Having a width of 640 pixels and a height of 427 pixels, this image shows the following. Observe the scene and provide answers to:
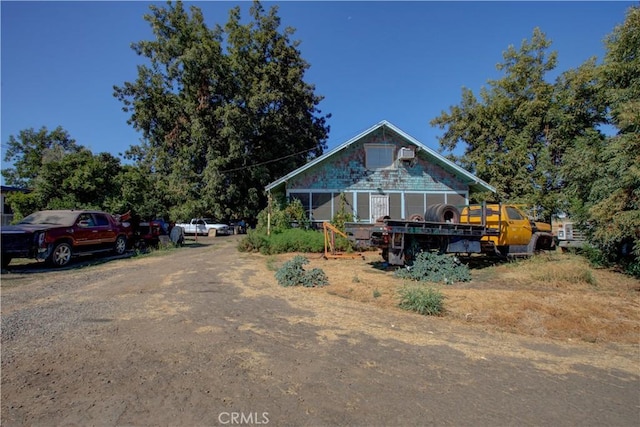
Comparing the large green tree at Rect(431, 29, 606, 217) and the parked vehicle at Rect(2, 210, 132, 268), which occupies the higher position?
the large green tree at Rect(431, 29, 606, 217)

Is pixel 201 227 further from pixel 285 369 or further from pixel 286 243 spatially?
pixel 285 369

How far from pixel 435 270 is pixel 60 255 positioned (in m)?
11.2

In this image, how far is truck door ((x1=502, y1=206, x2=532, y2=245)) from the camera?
11961 mm

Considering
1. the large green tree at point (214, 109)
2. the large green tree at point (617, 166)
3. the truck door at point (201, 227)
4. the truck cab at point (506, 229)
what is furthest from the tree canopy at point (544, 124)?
the truck door at point (201, 227)

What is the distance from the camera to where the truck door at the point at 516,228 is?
12.0 meters

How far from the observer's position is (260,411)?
9.61ft

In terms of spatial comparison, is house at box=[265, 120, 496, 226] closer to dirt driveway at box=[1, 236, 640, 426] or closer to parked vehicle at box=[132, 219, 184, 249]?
parked vehicle at box=[132, 219, 184, 249]

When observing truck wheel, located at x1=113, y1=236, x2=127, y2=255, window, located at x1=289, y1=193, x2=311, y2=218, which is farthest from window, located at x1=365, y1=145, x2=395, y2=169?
truck wheel, located at x1=113, y1=236, x2=127, y2=255

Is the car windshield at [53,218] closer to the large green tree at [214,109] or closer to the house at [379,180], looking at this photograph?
the house at [379,180]

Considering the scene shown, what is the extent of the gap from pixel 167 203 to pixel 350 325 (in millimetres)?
32248

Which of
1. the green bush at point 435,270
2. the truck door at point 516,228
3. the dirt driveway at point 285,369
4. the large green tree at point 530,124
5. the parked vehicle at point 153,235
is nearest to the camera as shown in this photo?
the dirt driveway at point 285,369

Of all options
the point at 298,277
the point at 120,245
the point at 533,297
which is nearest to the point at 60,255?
the point at 120,245

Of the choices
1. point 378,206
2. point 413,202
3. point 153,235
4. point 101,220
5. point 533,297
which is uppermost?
point 413,202

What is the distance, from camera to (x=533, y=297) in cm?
724
